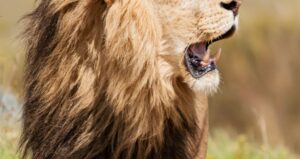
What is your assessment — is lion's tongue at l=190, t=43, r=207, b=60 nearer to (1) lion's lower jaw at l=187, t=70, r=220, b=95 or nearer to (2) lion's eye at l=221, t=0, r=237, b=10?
(1) lion's lower jaw at l=187, t=70, r=220, b=95

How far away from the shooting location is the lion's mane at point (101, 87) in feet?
16.6

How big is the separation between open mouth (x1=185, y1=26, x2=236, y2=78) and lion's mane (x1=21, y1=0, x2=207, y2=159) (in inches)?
4.4

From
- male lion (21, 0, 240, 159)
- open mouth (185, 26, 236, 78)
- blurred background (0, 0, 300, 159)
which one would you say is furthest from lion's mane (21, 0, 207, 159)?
blurred background (0, 0, 300, 159)

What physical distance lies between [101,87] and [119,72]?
14cm

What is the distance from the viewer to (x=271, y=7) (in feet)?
52.2

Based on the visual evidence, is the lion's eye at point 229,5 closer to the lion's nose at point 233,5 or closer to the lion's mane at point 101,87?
the lion's nose at point 233,5

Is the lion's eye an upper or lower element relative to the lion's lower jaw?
upper

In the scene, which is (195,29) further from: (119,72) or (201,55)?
(119,72)

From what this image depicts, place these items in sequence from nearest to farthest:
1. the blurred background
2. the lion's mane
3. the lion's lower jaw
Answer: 1. the lion's mane
2. the lion's lower jaw
3. the blurred background

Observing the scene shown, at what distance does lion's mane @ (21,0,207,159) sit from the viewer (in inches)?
199

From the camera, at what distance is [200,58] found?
17.2ft

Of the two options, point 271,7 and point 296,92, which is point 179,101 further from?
point 271,7

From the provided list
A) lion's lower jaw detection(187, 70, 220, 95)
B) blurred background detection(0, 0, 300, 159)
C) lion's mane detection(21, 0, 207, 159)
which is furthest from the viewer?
blurred background detection(0, 0, 300, 159)

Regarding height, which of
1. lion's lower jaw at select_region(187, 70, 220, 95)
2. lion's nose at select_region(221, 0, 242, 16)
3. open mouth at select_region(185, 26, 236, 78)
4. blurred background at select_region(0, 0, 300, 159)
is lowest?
blurred background at select_region(0, 0, 300, 159)
